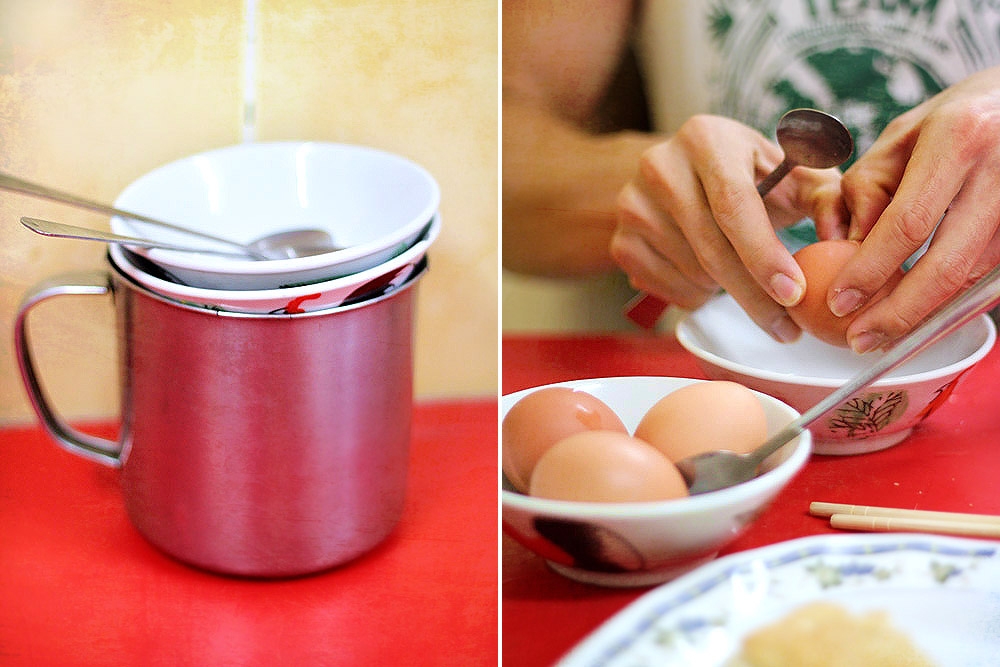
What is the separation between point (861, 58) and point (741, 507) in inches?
10.7

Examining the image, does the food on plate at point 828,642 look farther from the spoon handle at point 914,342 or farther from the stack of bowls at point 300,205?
the stack of bowls at point 300,205

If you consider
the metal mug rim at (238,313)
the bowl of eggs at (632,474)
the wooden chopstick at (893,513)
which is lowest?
the wooden chopstick at (893,513)

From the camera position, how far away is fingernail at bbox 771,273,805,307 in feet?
1.65

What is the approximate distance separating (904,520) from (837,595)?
61 mm

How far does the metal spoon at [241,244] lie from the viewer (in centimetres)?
52

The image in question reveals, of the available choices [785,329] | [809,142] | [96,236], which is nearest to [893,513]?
[785,329]

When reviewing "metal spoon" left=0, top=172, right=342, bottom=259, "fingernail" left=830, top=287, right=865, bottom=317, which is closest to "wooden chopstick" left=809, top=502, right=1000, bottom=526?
"fingernail" left=830, top=287, right=865, bottom=317

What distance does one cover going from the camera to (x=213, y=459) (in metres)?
0.54

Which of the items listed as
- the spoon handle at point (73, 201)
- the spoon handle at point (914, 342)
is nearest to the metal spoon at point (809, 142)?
the spoon handle at point (914, 342)

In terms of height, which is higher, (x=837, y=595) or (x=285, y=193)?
(x=285, y=193)

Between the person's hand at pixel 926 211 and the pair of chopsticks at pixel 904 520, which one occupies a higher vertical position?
the person's hand at pixel 926 211

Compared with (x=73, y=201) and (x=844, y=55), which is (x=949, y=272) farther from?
(x=73, y=201)

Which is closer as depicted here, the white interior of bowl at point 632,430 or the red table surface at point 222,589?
the white interior of bowl at point 632,430

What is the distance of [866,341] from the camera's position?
50 cm
